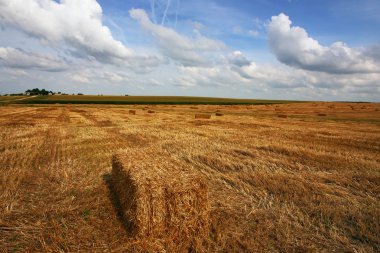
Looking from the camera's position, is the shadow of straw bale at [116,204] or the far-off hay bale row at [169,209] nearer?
the far-off hay bale row at [169,209]

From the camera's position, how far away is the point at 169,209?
205 inches

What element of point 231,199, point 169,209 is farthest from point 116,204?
point 231,199

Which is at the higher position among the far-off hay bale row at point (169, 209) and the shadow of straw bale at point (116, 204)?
the far-off hay bale row at point (169, 209)

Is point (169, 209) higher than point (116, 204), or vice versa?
point (169, 209)

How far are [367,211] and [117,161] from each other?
6.12 m

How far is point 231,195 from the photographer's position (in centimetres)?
717

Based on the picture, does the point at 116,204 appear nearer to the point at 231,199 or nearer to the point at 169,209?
the point at 169,209

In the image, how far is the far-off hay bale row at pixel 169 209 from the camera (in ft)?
16.5

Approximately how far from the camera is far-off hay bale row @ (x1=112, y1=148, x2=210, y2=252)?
16.5 ft

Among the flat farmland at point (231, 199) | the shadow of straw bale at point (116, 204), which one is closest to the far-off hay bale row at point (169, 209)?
the shadow of straw bale at point (116, 204)

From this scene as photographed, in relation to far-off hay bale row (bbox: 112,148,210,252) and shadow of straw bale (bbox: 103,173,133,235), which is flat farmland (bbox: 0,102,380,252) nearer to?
shadow of straw bale (bbox: 103,173,133,235)

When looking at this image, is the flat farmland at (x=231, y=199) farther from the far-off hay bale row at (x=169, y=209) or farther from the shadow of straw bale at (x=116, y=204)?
the far-off hay bale row at (x=169, y=209)

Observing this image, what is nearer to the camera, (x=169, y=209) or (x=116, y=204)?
(x=169, y=209)

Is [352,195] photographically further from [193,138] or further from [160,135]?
[160,135]
